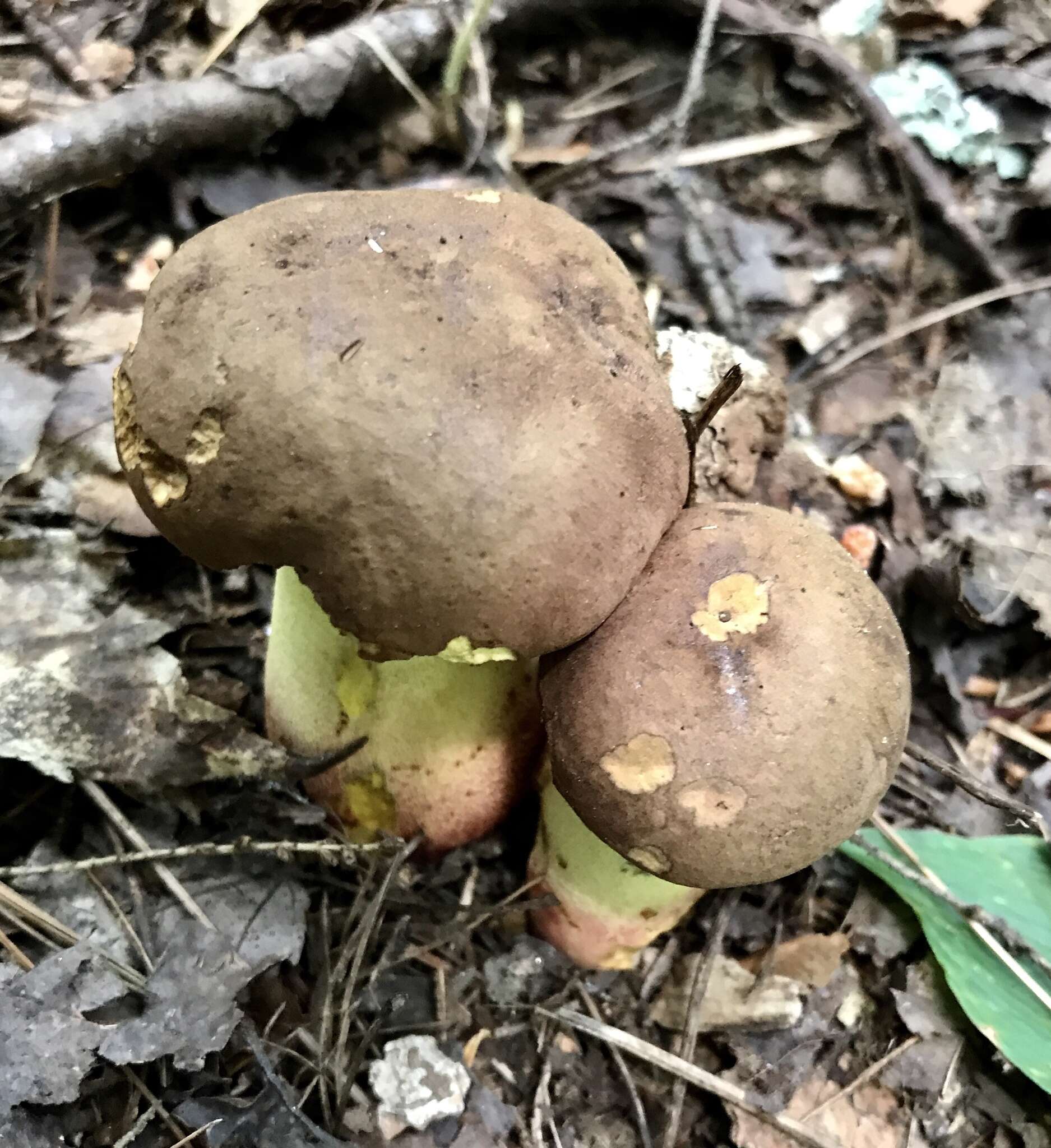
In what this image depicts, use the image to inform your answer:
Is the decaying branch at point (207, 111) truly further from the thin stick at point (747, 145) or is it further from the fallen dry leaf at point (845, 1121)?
the fallen dry leaf at point (845, 1121)

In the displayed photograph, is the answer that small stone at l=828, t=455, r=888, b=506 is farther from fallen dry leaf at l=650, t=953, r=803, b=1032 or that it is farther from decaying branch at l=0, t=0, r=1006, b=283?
fallen dry leaf at l=650, t=953, r=803, b=1032

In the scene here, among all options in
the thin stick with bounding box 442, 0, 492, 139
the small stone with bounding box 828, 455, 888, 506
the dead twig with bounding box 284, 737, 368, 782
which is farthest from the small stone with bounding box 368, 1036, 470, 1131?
the thin stick with bounding box 442, 0, 492, 139

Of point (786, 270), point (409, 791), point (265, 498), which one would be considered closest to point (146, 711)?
point (409, 791)

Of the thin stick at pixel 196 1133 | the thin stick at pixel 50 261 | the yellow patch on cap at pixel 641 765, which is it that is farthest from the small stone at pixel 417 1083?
the thin stick at pixel 50 261

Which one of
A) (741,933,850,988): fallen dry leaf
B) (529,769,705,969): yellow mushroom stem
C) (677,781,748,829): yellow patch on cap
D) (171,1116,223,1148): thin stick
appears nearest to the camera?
(677,781,748,829): yellow patch on cap

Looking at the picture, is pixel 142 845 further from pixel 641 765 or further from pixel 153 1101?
pixel 641 765
